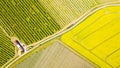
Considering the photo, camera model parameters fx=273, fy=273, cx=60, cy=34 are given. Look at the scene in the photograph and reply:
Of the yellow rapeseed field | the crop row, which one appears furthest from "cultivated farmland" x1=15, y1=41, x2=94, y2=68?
the crop row

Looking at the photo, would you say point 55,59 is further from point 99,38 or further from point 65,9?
point 65,9

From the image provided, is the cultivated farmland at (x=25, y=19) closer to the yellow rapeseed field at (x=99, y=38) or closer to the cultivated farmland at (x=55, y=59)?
the cultivated farmland at (x=55, y=59)

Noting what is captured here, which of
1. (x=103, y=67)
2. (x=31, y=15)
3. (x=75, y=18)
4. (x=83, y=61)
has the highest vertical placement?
(x=31, y=15)

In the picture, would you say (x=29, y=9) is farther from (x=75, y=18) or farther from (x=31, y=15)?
(x=75, y=18)

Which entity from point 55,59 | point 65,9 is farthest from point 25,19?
point 55,59

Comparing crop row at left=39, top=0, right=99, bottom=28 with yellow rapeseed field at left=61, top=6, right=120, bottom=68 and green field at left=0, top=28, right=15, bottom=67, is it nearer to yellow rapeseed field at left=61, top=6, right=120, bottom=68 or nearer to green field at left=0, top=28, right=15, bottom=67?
yellow rapeseed field at left=61, top=6, right=120, bottom=68

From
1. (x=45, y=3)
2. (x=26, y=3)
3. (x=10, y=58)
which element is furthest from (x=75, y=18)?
(x=10, y=58)
